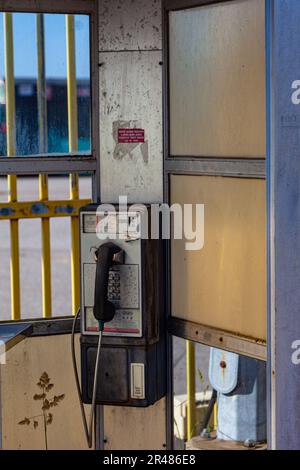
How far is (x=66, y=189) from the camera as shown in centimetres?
1406

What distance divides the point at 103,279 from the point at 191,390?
1.33 metres

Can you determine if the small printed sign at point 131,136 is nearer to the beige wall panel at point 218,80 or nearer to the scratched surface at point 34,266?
the beige wall panel at point 218,80

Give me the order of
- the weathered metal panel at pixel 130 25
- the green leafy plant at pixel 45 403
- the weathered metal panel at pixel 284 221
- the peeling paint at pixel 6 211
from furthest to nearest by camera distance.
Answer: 1. the peeling paint at pixel 6 211
2. the green leafy plant at pixel 45 403
3. the weathered metal panel at pixel 130 25
4. the weathered metal panel at pixel 284 221

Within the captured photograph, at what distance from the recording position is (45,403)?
3.74 m

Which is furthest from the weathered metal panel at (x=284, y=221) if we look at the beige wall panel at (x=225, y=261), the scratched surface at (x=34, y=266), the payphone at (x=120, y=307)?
the scratched surface at (x=34, y=266)

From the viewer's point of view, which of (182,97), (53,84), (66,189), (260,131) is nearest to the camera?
(260,131)

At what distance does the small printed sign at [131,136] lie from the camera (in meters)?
3.66

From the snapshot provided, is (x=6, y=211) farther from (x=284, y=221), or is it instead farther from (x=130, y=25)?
(x=284, y=221)

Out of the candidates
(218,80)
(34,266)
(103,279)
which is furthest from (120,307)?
(34,266)

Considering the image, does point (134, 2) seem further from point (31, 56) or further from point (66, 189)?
point (66, 189)

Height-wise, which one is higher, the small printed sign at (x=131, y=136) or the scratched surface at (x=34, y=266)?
the small printed sign at (x=131, y=136)

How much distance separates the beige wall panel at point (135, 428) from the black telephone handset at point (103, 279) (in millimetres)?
471
